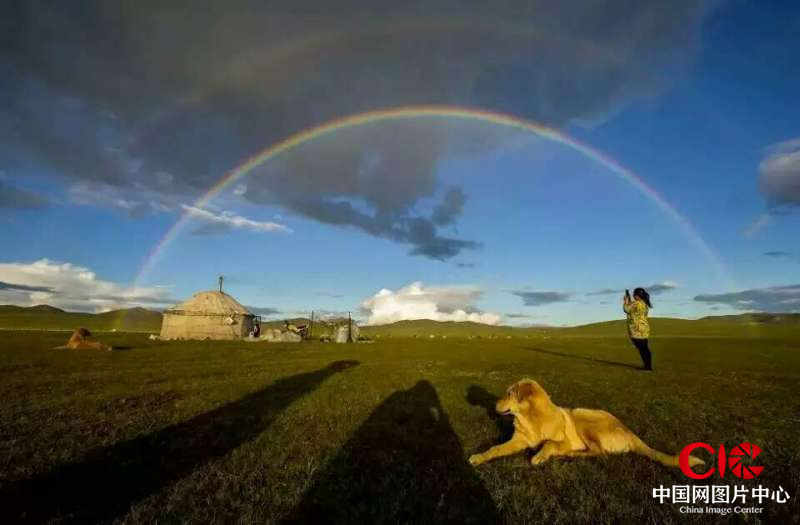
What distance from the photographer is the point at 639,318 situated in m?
21.6

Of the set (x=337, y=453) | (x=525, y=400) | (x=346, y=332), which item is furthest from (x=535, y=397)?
(x=346, y=332)

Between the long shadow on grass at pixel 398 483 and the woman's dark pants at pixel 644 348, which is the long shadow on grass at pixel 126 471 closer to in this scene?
the long shadow on grass at pixel 398 483

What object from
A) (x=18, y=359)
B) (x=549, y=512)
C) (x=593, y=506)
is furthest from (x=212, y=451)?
(x=18, y=359)

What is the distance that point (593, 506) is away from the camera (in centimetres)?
539

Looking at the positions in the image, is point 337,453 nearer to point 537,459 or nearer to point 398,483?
point 398,483

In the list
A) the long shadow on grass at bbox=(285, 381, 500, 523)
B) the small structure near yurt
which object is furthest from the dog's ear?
the small structure near yurt

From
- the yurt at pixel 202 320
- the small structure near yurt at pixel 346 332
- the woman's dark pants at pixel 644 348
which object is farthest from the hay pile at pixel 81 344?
the woman's dark pants at pixel 644 348

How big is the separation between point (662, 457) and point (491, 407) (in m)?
5.61

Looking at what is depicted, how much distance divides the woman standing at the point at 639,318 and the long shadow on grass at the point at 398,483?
53.2 ft

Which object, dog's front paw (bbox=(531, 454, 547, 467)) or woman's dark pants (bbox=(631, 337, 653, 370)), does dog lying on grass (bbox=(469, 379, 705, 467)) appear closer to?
dog's front paw (bbox=(531, 454, 547, 467))

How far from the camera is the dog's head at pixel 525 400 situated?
286 inches

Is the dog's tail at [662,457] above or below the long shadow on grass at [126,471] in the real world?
above

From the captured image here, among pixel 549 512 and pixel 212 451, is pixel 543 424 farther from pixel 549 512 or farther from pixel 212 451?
pixel 212 451

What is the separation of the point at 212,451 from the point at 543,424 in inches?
235
